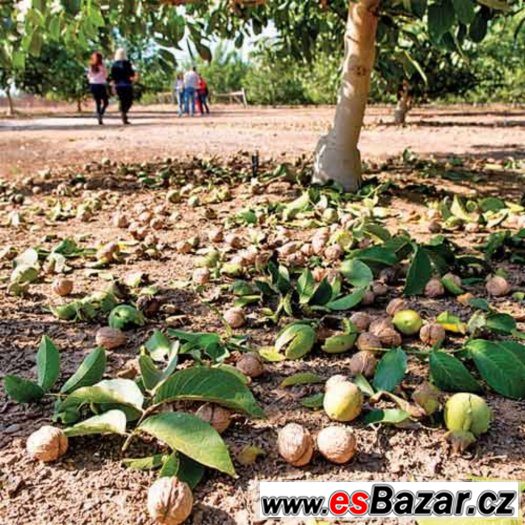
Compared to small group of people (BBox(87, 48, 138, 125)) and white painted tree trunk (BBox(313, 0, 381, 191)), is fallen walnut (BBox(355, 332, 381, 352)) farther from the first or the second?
small group of people (BBox(87, 48, 138, 125))

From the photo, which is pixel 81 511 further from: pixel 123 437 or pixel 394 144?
pixel 394 144

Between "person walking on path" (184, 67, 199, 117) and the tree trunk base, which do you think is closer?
the tree trunk base

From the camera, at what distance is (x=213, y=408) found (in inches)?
54.2

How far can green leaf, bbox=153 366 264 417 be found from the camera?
1.30 metres

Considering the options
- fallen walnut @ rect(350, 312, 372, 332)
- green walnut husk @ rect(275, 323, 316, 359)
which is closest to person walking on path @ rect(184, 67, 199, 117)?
fallen walnut @ rect(350, 312, 372, 332)

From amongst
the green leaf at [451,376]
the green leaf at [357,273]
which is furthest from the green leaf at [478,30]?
the green leaf at [451,376]

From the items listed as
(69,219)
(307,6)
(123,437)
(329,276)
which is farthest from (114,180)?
(123,437)

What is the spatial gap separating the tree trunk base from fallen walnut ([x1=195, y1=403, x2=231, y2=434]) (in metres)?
3.02

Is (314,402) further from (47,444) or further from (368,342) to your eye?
(47,444)

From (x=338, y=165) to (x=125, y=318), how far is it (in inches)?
103

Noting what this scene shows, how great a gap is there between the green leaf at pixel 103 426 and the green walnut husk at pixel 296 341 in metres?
0.58

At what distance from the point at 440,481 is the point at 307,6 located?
439 centimetres

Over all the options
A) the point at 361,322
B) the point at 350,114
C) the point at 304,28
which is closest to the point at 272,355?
the point at 361,322

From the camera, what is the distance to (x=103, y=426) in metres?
1.29
